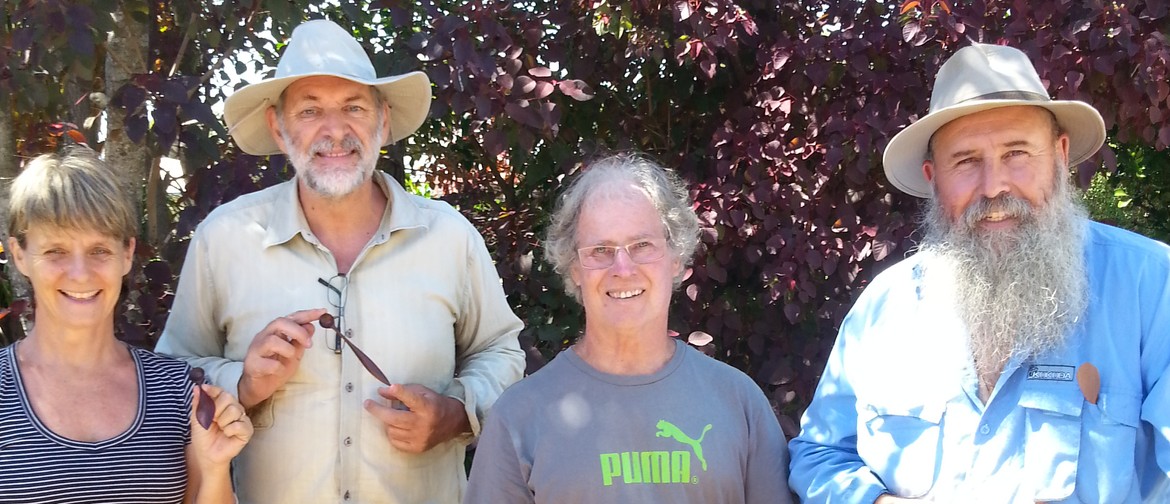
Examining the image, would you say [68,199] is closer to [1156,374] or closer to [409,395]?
[409,395]

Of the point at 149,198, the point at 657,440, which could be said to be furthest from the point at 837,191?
the point at 149,198

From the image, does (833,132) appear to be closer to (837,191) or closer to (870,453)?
(837,191)

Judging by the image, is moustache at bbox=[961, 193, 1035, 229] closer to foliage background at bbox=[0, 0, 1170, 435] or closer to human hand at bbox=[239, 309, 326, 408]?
foliage background at bbox=[0, 0, 1170, 435]

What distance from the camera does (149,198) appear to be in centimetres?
404

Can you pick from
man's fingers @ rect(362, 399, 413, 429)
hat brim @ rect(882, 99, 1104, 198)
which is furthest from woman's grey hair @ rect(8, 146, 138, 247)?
hat brim @ rect(882, 99, 1104, 198)

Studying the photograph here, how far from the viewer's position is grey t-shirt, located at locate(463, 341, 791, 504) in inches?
95.4

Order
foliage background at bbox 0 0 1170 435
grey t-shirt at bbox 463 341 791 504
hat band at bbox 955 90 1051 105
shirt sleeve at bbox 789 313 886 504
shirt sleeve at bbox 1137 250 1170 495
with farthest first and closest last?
foliage background at bbox 0 0 1170 435 → hat band at bbox 955 90 1051 105 → shirt sleeve at bbox 789 313 886 504 → grey t-shirt at bbox 463 341 791 504 → shirt sleeve at bbox 1137 250 1170 495

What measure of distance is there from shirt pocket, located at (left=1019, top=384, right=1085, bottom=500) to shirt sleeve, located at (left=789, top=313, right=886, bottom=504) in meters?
0.35

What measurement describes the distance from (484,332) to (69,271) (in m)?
1.11

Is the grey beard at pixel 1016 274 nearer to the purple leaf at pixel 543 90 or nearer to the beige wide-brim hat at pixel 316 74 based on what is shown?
the purple leaf at pixel 543 90

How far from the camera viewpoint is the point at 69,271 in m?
2.54

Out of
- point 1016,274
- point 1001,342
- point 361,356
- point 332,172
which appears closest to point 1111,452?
point 1001,342

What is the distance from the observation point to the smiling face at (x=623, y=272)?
8.34 ft

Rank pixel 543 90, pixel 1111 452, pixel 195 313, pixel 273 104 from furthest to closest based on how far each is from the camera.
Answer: pixel 543 90, pixel 273 104, pixel 195 313, pixel 1111 452
